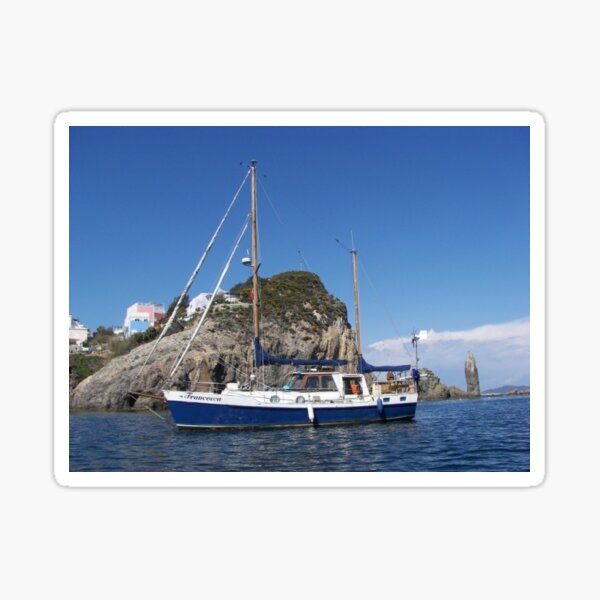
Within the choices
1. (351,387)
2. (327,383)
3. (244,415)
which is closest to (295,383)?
(327,383)

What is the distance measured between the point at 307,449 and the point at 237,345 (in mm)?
23444

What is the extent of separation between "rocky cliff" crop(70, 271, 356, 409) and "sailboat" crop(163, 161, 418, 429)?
8.49 meters

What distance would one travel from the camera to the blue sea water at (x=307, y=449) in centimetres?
919

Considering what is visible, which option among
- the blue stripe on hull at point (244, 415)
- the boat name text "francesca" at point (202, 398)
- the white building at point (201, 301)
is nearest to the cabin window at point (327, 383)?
the blue stripe on hull at point (244, 415)

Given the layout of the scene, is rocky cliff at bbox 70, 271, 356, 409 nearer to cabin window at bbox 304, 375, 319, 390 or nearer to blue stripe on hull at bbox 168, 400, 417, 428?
cabin window at bbox 304, 375, 319, 390

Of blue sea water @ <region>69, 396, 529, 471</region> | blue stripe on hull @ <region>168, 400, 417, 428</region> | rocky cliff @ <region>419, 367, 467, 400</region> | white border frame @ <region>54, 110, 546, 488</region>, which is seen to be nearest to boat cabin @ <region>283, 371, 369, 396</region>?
blue stripe on hull @ <region>168, 400, 417, 428</region>

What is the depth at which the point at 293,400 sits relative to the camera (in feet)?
52.9

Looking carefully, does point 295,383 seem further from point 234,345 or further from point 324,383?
point 234,345

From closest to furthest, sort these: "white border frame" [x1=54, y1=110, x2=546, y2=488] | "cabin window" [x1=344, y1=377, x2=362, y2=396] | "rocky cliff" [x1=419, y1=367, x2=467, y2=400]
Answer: "white border frame" [x1=54, y1=110, x2=546, y2=488] → "cabin window" [x1=344, y1=377, x2=362, y2=396] → "rocky cliff" [x1=419, y1=367, x2=467, y2=400]

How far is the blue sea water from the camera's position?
30.1ft
